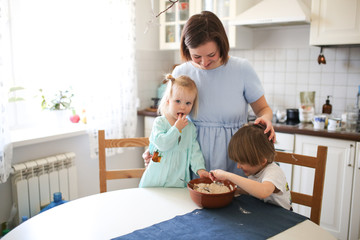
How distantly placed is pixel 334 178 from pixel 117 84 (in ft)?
5.82

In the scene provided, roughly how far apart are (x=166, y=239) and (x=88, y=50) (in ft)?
6.18

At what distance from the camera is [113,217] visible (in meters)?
1.17

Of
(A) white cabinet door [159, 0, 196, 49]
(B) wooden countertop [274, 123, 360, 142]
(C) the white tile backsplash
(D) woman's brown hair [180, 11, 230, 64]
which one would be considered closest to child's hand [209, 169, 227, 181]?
(D) woman's brown hair [180, 11, 230, 64]

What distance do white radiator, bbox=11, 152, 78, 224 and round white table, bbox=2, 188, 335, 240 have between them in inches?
41.0

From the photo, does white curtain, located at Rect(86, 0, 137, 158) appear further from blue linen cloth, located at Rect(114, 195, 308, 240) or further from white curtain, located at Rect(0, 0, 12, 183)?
blue linen cloth, located at Rect(114, 195, 308, 240)

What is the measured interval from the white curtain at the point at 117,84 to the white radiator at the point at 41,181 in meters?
0.29

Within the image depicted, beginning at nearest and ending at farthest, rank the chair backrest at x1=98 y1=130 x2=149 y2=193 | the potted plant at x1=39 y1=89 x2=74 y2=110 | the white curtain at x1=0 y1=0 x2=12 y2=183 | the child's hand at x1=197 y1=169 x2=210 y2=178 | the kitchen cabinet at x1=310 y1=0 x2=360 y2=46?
the child's hand at x1=197 y1=169 x2=210 y2=178
the chair backrest at x1=98 y1=130 x2=149 y2=193
the white curtain at x1=0 y1=0 x2=12 y2=183
the kitchen cabinet at x1=310 y1=0 x2=360 y2=46
the potted plant at x1=39 y1=89 x2=74 y2=110

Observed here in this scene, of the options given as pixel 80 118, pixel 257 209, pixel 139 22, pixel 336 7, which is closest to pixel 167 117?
pixel 257 209

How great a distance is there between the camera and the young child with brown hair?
1238 millimetres

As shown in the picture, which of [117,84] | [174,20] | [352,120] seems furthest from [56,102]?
[352,120]

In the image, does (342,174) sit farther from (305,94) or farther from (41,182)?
(41,182)

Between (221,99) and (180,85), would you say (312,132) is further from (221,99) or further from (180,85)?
(180,85)

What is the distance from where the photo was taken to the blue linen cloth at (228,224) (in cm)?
104

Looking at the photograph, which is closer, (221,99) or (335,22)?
(221,99)
